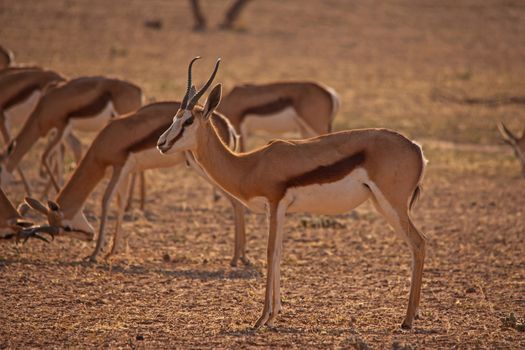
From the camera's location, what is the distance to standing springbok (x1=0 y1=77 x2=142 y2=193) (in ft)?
41.7

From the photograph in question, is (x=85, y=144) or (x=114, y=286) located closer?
(x=114, y=286)

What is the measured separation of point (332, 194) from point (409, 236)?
0.76m

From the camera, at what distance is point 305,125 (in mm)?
14594

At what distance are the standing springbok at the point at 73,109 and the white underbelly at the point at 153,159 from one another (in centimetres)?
214

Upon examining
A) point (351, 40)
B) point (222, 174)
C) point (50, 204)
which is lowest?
point (351, 40)

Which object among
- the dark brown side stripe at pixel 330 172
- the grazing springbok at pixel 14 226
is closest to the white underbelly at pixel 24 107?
the grazing springbok at pixel 14 226

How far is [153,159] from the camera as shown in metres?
10.7

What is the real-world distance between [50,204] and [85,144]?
7.78m

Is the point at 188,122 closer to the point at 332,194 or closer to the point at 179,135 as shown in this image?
the point at 179,135

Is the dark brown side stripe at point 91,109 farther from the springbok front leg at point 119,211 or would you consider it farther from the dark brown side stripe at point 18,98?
the springbok front leg at point 119,211

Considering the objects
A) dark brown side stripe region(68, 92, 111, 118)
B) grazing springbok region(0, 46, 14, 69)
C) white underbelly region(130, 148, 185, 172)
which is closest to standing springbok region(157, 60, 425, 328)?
white underbelly region(130, 148, 185, 172)

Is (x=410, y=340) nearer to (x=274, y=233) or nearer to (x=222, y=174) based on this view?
(x=274, y=233)

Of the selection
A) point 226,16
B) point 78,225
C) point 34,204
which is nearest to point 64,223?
point 78,225

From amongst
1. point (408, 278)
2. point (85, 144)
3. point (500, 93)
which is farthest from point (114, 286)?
point (500, 93)
